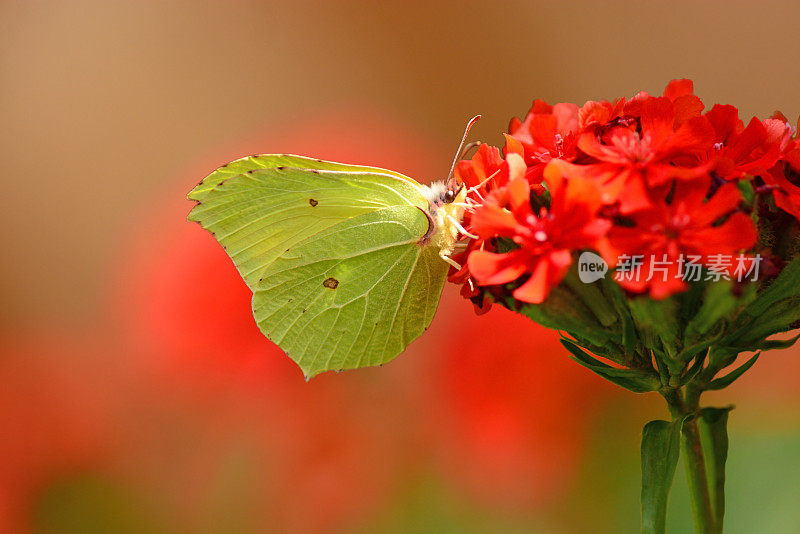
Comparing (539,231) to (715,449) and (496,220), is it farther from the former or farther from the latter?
(715,449)

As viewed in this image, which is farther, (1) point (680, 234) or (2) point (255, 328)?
(2) point (255, 328)

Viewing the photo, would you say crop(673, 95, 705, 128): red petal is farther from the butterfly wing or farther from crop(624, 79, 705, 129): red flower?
the butterfly wing

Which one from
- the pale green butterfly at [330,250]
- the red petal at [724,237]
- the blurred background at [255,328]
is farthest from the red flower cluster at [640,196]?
the blurred background at [255,328]

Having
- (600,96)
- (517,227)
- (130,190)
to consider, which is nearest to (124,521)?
(130,190)

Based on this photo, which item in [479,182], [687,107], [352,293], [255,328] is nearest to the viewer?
[687,107]

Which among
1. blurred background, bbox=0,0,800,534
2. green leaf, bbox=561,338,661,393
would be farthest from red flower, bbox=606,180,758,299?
blurred background, bbox=0,0,800,534

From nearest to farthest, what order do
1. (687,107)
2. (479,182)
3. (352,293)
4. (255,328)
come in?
(687,107)
(479,182)
(352,293)
(255,328)

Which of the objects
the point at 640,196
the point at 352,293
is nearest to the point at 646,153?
the point at 640,196

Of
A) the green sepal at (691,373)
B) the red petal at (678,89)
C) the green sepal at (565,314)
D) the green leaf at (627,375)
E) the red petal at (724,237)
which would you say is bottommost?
the green leaf at (627,375)

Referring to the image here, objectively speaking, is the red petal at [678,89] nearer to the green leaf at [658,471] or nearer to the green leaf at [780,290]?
the green leaf at [780,290]
